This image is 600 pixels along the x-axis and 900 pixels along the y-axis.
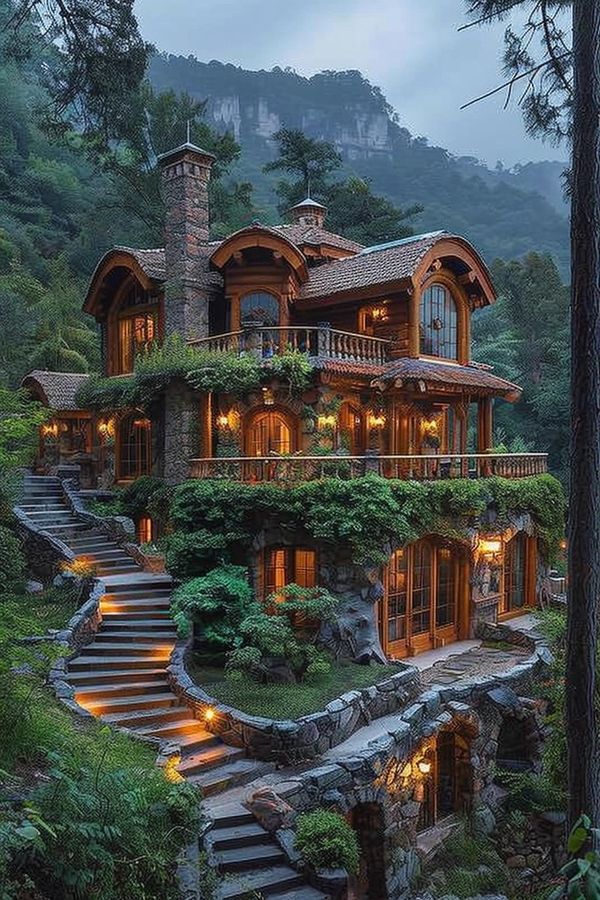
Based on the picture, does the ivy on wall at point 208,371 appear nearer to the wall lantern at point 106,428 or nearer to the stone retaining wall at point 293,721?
the wall lantern at point 106,428

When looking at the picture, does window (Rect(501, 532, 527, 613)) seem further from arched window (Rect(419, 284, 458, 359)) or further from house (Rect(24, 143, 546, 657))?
arched window (Rect(419, 284, 458, 359))

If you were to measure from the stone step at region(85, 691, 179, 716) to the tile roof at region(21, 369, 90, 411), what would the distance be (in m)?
14.1

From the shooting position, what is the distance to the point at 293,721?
33.7 ft

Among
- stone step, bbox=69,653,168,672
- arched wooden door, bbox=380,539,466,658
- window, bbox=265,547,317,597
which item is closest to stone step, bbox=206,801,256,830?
stone step, bbox=69,653,168,672

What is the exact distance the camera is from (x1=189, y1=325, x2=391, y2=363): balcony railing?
55.5 ft

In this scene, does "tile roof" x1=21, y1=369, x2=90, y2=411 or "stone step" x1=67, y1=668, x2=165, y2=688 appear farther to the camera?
"tile roof" x1=21, y1=369, x2=90, y2=411

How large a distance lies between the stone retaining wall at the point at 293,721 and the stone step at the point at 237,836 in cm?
148

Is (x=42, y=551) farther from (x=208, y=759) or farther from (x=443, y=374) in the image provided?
(x=443, y=374)

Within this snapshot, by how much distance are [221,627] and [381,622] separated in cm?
382

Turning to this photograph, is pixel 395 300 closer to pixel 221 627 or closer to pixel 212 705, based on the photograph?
pixel 221 627

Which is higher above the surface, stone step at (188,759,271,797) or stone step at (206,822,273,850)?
stone step at (188,759,271,797)

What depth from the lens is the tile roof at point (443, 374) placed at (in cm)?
1666

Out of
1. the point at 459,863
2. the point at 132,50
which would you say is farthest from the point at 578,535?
the point at 459,863

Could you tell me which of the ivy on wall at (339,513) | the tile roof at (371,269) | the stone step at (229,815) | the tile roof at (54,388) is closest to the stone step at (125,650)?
Answer: the ivy on wall at (339,513)
